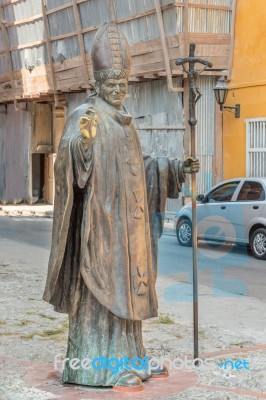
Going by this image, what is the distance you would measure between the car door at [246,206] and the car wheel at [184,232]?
50.7 inches

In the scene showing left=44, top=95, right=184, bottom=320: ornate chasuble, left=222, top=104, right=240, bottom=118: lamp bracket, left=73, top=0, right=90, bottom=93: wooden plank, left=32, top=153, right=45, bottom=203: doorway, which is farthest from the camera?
left=32, top=153, right=45, bottom=203: doorway

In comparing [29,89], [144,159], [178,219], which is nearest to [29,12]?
[29,89]

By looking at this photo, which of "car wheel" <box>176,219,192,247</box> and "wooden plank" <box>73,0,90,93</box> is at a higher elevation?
"wooden plank" <box>73,0,90,93</box>

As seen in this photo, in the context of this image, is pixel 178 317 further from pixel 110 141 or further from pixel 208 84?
pixel 208 84

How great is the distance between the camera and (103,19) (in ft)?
84.3

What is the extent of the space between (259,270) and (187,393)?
8.82 metres

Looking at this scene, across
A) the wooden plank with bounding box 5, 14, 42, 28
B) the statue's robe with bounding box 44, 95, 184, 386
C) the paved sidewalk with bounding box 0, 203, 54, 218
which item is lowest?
the paved sidewalk with bounding box 0, 203, 54, 218

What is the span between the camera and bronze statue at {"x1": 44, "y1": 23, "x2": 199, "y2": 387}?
6621mm

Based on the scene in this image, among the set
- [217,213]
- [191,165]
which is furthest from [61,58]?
[191,165]

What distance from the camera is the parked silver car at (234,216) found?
1728 cm

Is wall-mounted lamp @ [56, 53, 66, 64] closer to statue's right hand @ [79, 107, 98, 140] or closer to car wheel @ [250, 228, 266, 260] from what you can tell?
car wheel @ [250, 228, 266, 260]

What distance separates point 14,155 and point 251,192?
16657 millimetres

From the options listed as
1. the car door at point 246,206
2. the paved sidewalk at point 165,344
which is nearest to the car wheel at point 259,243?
the car door at point 246,206

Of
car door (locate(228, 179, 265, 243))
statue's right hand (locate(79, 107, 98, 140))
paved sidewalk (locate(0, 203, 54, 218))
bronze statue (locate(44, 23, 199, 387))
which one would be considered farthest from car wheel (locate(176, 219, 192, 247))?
statue's right hand (locate(79, 107, 98, 140))
